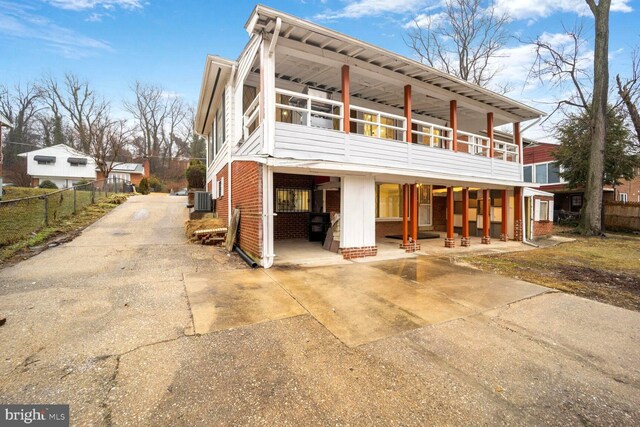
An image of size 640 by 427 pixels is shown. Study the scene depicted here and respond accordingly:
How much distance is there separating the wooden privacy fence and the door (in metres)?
14.1

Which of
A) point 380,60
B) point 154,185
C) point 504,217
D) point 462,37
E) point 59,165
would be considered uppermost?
point 462,37

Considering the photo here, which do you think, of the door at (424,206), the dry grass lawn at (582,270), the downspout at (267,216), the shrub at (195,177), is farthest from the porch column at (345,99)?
the shrub at (195,177)

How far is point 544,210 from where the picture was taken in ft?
47.5

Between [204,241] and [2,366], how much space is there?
6.59 m

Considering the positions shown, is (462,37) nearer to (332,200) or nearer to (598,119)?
(598,119)

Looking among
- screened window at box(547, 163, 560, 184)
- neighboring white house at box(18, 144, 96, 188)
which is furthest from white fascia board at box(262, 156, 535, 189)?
neighboring white house at box(18, 144, 96, 188)

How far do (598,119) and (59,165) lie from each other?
54.9 meters

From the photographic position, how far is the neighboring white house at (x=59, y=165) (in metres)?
36.0

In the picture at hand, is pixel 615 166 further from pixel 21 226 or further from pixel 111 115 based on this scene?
pixel 111 115

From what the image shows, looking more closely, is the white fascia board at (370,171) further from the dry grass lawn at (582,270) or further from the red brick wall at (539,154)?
the red brick wall at (539,154)

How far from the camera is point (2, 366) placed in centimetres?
249

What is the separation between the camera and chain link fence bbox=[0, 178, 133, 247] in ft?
27.3

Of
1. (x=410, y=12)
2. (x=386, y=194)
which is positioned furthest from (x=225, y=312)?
(x=410, y=12)

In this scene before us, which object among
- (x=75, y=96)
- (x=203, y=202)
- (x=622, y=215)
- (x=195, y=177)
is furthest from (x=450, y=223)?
(x=75, y=96)
